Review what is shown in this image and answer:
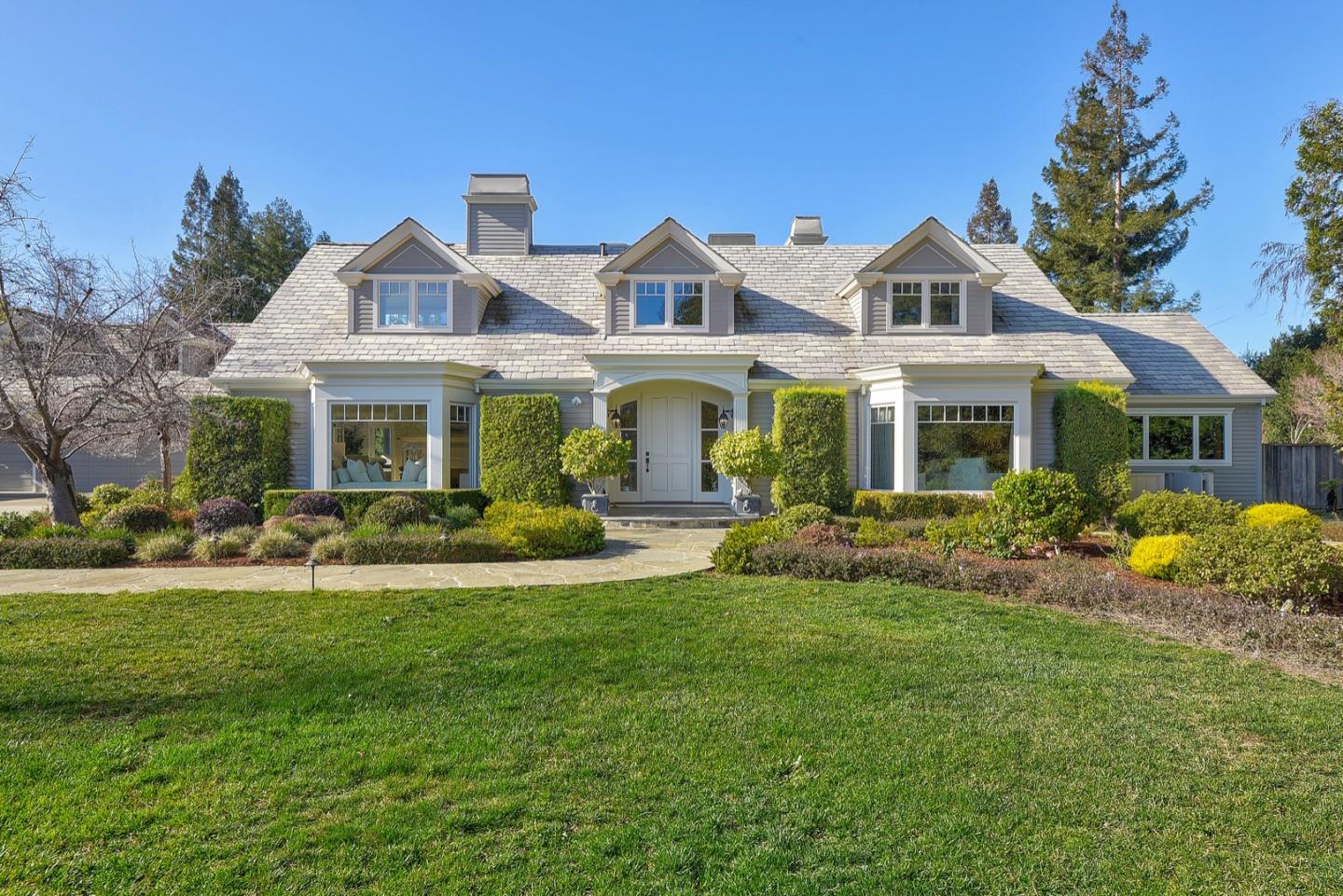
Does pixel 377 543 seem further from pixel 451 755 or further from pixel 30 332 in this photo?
pixel 30 332

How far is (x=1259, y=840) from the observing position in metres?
2.96

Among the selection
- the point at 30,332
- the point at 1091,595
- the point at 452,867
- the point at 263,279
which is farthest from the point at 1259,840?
the point at 263,279

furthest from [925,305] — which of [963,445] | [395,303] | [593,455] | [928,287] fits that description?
[395,303]

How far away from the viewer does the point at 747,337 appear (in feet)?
52.9

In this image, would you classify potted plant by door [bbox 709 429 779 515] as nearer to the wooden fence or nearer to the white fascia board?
the white fascia board

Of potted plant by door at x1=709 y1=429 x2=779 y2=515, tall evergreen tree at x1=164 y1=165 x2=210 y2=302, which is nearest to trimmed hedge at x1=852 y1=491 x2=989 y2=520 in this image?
potted plant by door at x1=709 y1=429 x2=779 y2=515

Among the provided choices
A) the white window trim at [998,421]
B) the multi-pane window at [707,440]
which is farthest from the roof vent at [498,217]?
the white window trim at [998,421]

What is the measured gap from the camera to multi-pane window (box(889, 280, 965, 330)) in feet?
52.7

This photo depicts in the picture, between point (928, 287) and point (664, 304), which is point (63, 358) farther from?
point (928, 287)

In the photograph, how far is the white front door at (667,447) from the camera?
15.7m

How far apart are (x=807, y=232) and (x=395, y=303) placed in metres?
12.4

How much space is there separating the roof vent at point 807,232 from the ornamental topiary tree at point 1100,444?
9.63m

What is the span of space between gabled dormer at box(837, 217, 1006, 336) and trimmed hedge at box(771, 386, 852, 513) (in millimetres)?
3435

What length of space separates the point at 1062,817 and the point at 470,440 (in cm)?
1341
